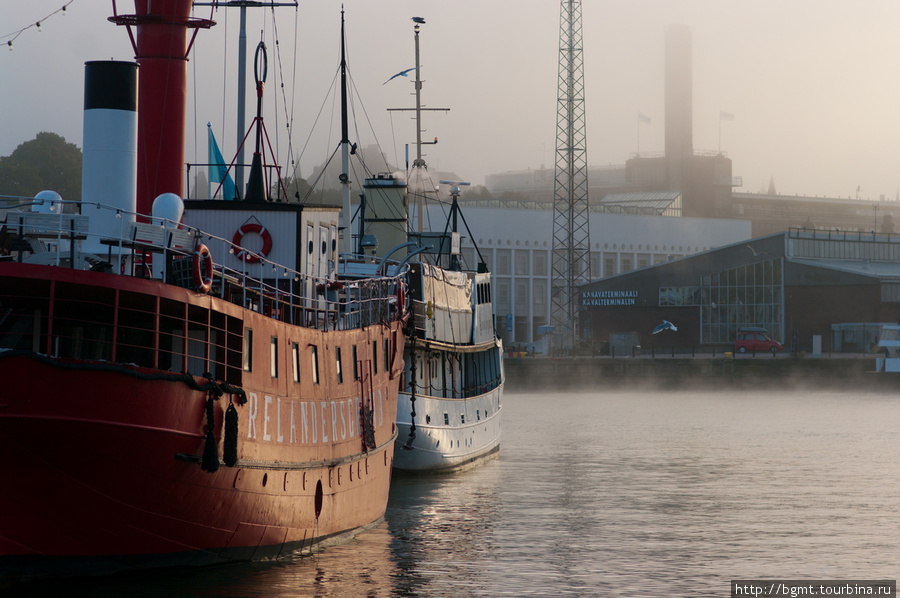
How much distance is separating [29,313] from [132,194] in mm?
4511

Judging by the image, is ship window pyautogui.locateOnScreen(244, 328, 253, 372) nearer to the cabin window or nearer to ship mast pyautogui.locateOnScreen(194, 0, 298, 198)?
the cabin window

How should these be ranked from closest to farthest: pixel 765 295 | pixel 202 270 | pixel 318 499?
pixel 202 270, pixel 318 499, pixel 765 295

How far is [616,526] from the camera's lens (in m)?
27.3

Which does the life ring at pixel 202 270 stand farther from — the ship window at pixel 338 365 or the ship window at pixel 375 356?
the ship window at pixel 375 356

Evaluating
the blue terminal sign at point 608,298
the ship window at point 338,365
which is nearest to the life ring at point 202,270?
the ship window at point 338,365

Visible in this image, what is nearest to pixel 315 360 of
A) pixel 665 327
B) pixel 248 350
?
pixel 248 350

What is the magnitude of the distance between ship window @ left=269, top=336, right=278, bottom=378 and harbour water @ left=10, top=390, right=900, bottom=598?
131 inches

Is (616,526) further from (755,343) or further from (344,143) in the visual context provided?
(755,343)

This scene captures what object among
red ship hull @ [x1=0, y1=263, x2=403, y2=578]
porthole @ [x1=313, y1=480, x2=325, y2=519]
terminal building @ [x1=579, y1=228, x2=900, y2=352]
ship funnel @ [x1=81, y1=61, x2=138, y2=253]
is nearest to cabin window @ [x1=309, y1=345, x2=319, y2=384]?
Answer: red ship hull @ [x1=0, y1=263, x2=403, y2=578]

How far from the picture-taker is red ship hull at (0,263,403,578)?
1608 centimetres

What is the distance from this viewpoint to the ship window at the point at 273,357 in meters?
20.0

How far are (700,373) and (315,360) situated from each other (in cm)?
7226

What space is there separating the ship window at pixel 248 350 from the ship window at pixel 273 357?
69 cm

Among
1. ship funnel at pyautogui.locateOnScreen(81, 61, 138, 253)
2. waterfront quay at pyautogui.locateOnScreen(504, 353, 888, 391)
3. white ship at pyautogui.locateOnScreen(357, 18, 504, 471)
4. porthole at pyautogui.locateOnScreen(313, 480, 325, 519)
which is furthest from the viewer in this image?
waterfront quay at pyautogui.locateOnScreen(504, 353, 888, 391)
